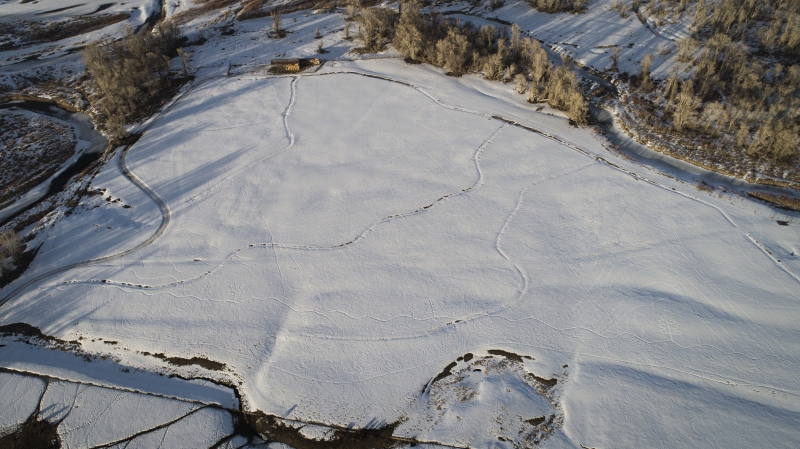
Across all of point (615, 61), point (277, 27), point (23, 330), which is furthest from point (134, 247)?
point (615, 61)

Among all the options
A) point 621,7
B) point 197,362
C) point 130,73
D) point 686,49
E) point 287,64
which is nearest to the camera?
point 197,362

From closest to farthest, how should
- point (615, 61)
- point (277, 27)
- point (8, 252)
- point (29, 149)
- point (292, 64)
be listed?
1. point (8, 252)
2. point (29, 149)
3. point (615, 61)
4. point (292, 64)
5. point (277, 27)

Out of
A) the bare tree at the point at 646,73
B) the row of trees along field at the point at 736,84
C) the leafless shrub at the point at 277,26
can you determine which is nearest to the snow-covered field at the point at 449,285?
the row of trees along field at the point at 736,84

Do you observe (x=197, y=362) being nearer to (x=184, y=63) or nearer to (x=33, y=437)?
(x=33, y=437)

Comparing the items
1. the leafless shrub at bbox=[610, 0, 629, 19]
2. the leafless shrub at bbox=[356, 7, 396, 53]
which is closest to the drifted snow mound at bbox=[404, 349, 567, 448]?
the leafless shrub at bbox=[356, 7, 396, 53]

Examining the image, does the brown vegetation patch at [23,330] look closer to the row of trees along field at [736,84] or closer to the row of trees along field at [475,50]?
the row of trees along field at [475,50]

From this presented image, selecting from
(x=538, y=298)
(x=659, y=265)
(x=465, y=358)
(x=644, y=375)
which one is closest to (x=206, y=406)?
(x=465, y=358)
